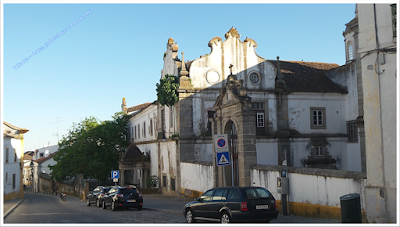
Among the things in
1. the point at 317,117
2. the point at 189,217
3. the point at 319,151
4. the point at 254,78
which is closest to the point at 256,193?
the point at 189,217

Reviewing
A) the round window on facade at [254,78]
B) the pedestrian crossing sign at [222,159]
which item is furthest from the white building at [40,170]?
the pedestrian crossing sign at [222,159]

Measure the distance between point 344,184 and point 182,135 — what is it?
1545 centimetres

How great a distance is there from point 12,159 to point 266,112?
80.1 ft

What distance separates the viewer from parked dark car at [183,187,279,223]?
13.1 metres

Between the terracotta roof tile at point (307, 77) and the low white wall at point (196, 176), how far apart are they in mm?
9879

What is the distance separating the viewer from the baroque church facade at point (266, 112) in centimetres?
2831

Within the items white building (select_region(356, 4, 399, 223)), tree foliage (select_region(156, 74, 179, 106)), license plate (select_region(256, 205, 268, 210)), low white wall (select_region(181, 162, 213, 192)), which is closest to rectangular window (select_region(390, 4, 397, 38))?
white building (select_region(356, 4, 399, 223))

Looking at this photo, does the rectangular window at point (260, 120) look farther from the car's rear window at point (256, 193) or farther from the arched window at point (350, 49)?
the car's rear window at point (256, 193)

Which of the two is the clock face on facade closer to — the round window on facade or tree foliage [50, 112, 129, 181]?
the round window on facade

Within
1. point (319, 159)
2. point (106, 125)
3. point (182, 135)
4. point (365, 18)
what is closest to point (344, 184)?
point (365, 18)

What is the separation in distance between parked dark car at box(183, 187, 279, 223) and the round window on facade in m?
16.4

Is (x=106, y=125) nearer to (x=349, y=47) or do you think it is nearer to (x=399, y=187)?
(x=349, y=47)

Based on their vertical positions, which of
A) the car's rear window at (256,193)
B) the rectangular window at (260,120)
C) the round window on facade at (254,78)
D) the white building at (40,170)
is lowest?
the white building at (40,170)

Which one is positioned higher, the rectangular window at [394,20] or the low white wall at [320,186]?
the rectangular window at [394,20]
